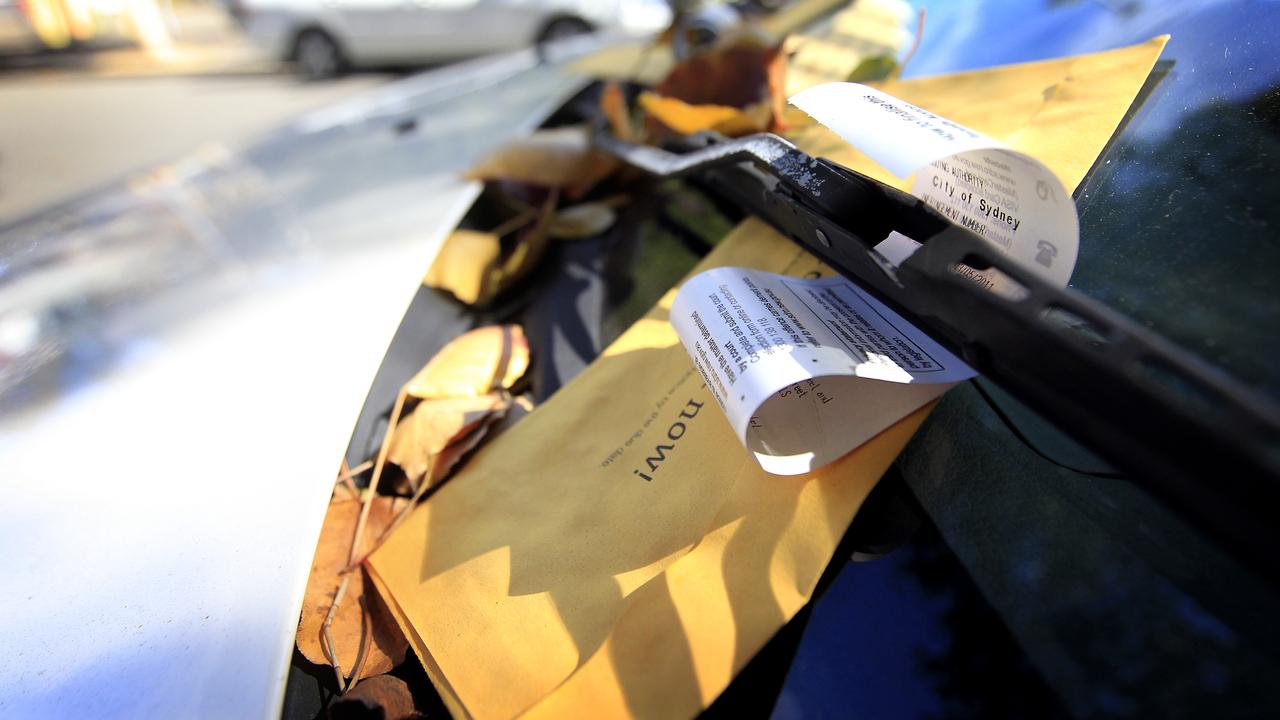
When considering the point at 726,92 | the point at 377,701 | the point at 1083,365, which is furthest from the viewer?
the point at 726,92

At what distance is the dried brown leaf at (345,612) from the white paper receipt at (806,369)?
29cm

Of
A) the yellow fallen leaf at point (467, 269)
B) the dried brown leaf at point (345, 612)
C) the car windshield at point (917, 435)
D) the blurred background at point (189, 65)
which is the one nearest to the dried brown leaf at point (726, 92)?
the car windshield at point (917, 435)

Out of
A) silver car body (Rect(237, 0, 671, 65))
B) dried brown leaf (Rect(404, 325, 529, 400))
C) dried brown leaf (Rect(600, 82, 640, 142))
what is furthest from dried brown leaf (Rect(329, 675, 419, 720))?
silver car body (Rect(237, 0, 671, 65))

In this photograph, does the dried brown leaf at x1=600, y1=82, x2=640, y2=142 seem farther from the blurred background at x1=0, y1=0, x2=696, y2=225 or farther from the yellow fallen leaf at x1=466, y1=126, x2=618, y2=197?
the blurred background at x1=0, y1=0, x2=696, y2=225

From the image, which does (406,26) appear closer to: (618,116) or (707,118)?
(618,116)

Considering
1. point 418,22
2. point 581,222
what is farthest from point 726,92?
point 418,22

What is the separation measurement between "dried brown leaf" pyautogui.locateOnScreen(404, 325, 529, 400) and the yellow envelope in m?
0.09

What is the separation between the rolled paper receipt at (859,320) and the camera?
1.31 feet

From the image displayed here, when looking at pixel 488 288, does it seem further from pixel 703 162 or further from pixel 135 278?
pixel 135 278

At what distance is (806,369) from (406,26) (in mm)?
4856

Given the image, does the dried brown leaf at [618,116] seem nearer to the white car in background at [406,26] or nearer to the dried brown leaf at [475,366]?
the dried brown leaf at [475,366]

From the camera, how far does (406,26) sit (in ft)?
14.5

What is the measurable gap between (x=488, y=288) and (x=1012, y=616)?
60cm

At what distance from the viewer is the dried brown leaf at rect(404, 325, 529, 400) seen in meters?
0.64
